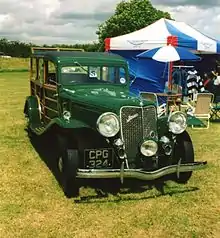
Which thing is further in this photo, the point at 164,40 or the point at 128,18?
the point at 128,18

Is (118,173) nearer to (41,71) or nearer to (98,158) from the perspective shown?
(98,158)

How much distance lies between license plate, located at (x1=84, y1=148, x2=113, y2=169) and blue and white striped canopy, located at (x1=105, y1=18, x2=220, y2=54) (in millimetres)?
7716

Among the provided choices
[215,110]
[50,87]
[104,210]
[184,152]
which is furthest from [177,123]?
[215,110]

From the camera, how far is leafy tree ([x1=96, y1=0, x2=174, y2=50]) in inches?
1373

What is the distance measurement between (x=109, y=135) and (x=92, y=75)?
185 centimetres

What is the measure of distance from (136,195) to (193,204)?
77 centimetres

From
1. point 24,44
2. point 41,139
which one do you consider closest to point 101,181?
point 41,139

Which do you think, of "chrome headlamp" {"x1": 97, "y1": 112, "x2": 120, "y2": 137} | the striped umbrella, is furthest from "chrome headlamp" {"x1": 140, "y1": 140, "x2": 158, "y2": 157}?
the striped umbrella

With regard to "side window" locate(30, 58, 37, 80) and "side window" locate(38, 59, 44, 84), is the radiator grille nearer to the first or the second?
"side window" locate(38, 59, 44, 84)

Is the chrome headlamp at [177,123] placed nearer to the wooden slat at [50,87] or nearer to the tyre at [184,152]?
the tyre at [184,152]

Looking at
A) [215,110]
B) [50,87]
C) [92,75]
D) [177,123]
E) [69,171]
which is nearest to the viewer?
[69,171]

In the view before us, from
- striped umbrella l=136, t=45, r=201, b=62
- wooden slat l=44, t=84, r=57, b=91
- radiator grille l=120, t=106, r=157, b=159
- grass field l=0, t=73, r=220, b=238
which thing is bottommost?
grass field l=0, t=73, r=220, b=238

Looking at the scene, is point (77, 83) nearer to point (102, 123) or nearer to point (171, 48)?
point (102, 123)

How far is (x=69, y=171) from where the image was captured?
5.02 meters
